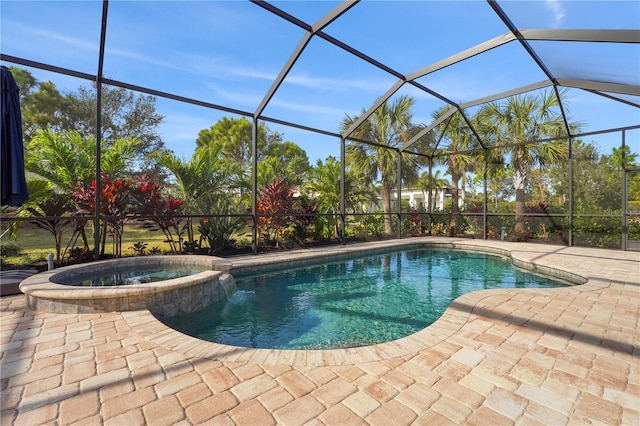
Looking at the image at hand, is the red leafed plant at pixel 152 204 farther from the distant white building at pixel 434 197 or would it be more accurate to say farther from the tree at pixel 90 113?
the distant white building at pixel 434 197

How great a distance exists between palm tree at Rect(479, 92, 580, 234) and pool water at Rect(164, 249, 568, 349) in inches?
196

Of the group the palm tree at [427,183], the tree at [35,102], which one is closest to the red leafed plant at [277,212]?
the palm tree at [427,183]

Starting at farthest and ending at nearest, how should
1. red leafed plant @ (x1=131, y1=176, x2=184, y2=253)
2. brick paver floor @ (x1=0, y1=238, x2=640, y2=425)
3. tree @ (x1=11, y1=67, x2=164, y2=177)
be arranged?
tree @ (x1=11, y1=67, x2=164, y2=177) < red leafed plant @ (x1=131, y1=176, x2=184, y2=253) < brick paver floor @ (x1=0, y1=238, x2=640, y2=425)

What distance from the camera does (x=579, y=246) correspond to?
9656mm

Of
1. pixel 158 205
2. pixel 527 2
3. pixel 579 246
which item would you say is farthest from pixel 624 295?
pixel 158 205

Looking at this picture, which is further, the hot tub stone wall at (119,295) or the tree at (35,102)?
the tree at (35,102)

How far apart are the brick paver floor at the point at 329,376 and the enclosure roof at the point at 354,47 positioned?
4.37 metres

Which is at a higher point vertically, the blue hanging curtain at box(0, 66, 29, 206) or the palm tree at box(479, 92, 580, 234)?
the palm tree at box(479, 92, 580, 234)

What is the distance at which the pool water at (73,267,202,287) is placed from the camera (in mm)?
4695

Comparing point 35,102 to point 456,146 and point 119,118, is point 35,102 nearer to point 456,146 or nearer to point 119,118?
point 119,118

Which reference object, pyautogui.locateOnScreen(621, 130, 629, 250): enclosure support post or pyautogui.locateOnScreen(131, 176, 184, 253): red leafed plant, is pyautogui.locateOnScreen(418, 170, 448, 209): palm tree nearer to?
pyautogui.locateOnScreen(621, 130, 629, 250): enclosure support post

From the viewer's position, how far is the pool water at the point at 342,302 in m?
3.76

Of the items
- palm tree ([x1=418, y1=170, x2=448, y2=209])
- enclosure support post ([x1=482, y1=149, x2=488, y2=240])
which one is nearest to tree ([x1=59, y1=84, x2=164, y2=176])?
palm tree ([x1=418, y1=170, x2=448, y2=209])

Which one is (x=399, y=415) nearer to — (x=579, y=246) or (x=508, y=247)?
(x=508, y=247)
